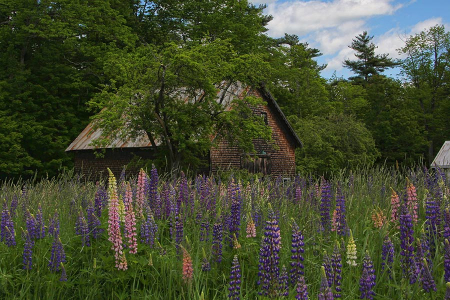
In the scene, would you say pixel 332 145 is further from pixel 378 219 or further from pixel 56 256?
pixel 56 256

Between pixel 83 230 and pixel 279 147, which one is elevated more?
pixel 279 147

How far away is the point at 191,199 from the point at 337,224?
2041 mm

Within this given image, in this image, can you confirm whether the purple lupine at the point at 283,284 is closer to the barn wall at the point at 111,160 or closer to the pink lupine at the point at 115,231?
the pink lupine at the point at 115,231

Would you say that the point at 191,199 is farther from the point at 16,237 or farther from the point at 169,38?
the point at 169,38

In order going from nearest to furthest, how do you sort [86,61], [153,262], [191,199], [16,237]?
[153,262] < [16,237] < [191,199] < [86,61]

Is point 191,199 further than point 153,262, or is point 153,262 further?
point 191,199

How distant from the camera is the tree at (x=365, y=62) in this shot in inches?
2731

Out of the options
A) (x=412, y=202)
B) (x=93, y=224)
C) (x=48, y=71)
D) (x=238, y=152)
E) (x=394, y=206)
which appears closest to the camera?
(x=412, y=202)

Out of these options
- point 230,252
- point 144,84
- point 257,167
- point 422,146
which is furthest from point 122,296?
point 422,146

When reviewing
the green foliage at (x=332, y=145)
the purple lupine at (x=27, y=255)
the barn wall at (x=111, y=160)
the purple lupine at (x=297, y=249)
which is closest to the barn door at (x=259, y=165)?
the barn wall at (x=111, y=160)

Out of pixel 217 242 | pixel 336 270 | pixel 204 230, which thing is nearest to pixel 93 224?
pixel 204 230

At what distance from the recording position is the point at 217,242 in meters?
4.57

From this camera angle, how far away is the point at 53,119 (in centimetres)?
3422

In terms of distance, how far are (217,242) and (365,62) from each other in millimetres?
69639
